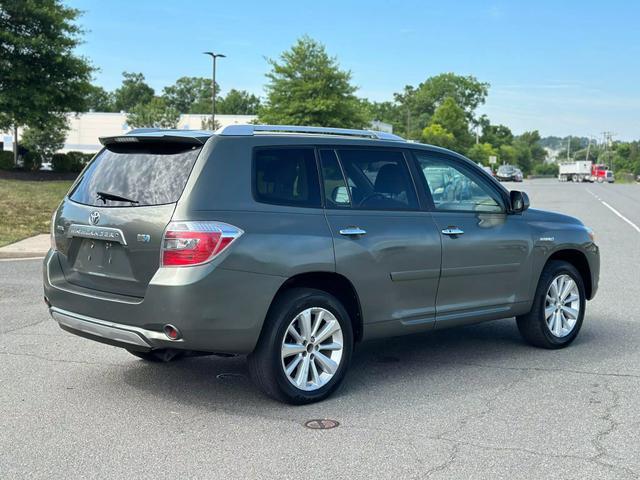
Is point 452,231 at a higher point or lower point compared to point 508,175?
higher

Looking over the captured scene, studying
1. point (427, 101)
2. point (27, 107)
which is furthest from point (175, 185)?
point (427, 101)

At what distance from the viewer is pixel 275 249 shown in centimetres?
484

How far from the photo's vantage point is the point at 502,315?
6.30 meters

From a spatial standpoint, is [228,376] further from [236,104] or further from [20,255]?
[236,104]

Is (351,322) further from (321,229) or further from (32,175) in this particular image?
(32,175)

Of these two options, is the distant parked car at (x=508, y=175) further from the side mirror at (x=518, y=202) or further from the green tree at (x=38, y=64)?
the side mirror at (x=518, y=202)

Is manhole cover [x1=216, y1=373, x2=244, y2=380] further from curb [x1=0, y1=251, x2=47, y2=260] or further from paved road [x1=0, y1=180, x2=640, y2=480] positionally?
curb [x1=0, y1=251, x2=47, y2=260]

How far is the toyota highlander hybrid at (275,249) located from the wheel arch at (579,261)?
76 centimetres

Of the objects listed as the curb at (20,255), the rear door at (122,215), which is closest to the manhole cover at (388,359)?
the rear door at (122,215)

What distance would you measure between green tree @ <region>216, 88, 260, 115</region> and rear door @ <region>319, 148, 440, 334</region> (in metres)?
144

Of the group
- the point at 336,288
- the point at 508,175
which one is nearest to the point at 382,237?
the point at 336,288

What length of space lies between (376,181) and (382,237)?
0.50m

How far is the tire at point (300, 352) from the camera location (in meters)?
4.91

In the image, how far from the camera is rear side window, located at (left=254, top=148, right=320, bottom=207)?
5023mm
